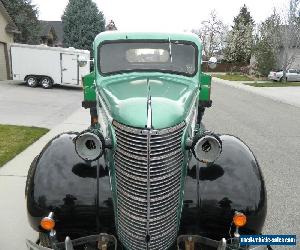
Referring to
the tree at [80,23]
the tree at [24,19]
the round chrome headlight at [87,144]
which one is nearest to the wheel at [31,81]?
the tree at [24,19]

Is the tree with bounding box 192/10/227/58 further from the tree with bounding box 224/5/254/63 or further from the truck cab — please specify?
the truck cab

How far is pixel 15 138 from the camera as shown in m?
10.0

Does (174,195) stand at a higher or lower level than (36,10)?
lower

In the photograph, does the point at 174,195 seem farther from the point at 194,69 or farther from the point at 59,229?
the point at 194,69

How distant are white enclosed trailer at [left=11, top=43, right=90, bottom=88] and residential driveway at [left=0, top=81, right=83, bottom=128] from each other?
2.25 ft

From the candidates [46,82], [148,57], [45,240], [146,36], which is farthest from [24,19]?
[45,240]

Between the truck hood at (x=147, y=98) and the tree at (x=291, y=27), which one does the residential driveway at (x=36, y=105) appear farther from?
the tree at (x=291, y=27)

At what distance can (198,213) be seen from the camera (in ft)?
12.1

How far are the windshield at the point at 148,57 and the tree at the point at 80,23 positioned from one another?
3338 cm

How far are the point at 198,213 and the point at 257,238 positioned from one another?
0.66 meters

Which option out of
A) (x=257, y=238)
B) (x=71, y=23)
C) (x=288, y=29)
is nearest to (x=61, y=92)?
(x=71, y=23)

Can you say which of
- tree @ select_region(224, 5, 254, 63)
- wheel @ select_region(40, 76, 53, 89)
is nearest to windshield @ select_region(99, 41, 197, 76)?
wheel @ select_region(40, 76, 53, 89)

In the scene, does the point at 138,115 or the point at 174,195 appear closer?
the point at 138,115

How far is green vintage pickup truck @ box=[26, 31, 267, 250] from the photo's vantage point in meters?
3.27
